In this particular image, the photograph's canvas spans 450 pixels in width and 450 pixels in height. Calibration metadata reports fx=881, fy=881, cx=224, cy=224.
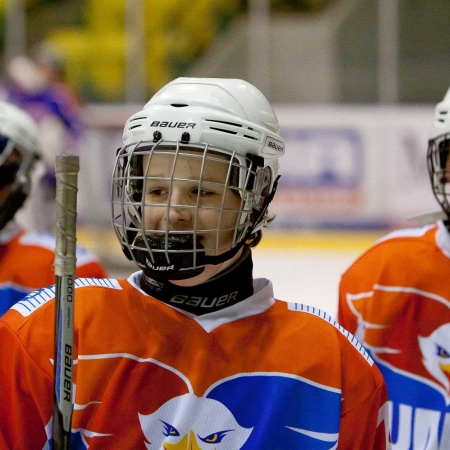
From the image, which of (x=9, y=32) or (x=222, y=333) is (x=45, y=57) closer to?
(x=9, y=32)

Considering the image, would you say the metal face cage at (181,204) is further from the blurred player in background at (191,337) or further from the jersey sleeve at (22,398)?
the jersey sleeve at (22,398)

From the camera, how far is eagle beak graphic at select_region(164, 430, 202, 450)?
132 centimetres

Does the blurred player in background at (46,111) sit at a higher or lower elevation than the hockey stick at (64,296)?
lower

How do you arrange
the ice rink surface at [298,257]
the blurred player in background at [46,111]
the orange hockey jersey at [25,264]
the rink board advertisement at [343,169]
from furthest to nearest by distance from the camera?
the rink board advertisement at [343,169] < the blurred player in background at [46,111] < the ice rink surface at [298,257] < the orange hockey jersey at [25,264]

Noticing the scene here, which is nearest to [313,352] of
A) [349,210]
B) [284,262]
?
[284,262]

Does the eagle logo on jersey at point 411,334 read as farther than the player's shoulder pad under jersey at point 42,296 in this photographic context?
Yes

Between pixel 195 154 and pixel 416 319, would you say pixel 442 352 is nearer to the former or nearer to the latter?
pixel 416 319

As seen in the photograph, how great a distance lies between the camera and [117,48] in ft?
22.5

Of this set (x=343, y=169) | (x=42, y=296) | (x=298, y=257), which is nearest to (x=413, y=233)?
(x=42, y=296)

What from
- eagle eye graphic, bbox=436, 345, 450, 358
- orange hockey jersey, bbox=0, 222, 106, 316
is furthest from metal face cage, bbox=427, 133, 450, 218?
orange hockey jersey, bbox=0, 222, 106, 316

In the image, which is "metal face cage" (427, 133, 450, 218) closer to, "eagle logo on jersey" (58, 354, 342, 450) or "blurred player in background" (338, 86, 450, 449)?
"blurred player in background" (338, 86, 450, 449)

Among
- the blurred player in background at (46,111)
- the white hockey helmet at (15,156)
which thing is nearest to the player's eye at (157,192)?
the white hockey helmet at (15,156)

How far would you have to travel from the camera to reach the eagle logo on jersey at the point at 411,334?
1.90m

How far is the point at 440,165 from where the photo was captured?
1.92 metres
